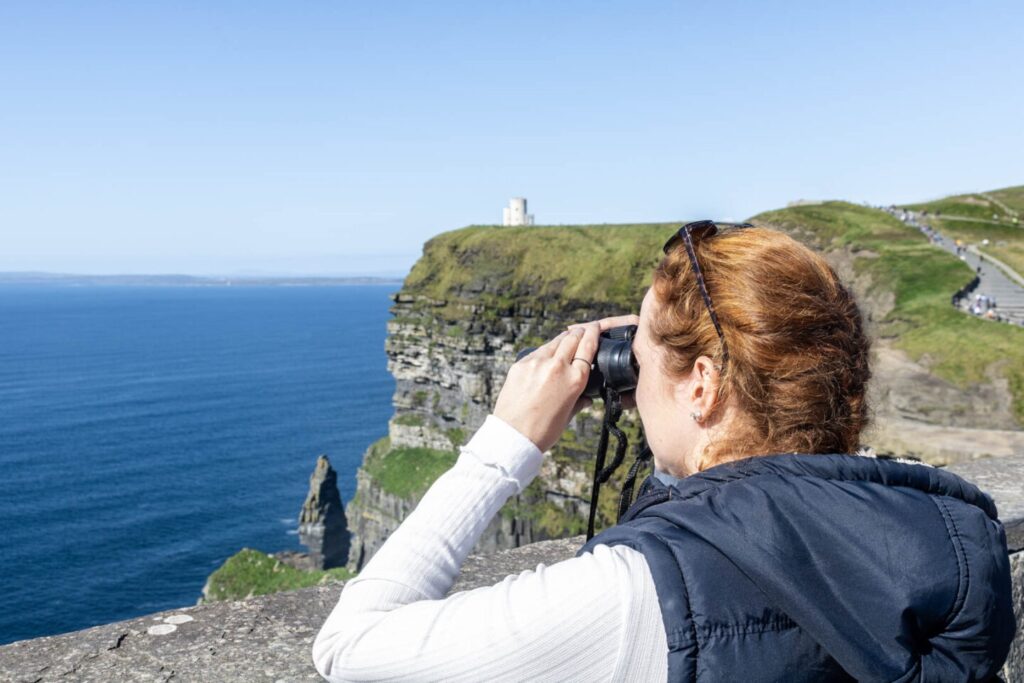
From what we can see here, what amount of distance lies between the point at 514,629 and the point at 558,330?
43327 millimetres

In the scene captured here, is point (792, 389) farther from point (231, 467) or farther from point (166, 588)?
point (231, 467)

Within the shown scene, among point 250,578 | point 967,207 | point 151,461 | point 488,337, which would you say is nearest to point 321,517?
point 250,578

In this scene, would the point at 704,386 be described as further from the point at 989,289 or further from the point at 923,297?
the point at 989,289

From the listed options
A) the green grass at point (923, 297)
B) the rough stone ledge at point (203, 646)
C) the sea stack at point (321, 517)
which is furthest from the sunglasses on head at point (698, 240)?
the sea stack at point (321, 517)

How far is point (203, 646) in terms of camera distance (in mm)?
2707

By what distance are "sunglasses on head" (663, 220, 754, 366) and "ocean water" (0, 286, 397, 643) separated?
47.8 m

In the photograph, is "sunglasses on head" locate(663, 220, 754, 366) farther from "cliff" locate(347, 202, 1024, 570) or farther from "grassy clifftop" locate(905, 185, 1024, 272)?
"grassy clifftop" locate(905, 185, 1024, 272)

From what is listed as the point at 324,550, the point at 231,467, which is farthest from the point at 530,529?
the point at 231,467

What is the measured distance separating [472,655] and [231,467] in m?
75.3

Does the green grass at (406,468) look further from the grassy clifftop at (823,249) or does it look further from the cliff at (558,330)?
the grassy clifftop at (823,249)

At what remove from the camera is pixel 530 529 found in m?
42.9

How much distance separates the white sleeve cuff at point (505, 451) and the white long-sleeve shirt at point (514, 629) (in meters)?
0.29

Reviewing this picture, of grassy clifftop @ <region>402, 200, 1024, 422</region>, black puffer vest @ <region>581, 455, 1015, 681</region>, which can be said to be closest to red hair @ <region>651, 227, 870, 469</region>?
black puffer vest @ <region>581, 455, 1015, 681</region>

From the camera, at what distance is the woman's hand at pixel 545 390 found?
173 centimetres
